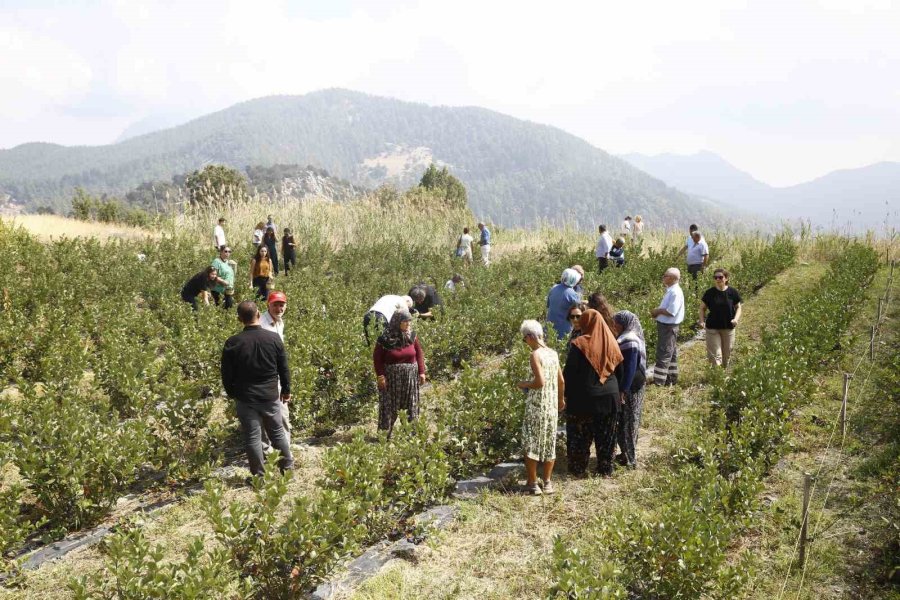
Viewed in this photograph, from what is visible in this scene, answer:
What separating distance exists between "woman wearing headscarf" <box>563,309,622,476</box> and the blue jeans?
272 centimetres

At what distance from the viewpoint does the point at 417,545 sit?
4.49 metres

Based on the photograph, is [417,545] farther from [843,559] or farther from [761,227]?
[761,227]

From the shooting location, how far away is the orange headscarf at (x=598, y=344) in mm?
5172

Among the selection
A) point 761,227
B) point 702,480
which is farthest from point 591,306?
point 761,227

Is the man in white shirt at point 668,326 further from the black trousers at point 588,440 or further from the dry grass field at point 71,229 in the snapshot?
the dry grass field at point 71,229

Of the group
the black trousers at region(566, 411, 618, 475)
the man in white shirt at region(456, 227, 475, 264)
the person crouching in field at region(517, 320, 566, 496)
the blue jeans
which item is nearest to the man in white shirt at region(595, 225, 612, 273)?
the man in white shirt at region(456, 227, 475, 264)

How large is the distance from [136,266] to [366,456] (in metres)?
11.0

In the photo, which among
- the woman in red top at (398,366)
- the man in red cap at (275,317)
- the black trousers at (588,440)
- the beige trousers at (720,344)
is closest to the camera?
the black trousers at (588,440)

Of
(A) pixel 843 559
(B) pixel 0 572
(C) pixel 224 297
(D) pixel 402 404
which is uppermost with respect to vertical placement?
(C) pixel 224 297

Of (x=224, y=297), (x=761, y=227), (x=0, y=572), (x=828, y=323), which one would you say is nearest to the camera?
(x=0, y=572)

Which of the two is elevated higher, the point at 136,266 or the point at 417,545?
the point at 136,266

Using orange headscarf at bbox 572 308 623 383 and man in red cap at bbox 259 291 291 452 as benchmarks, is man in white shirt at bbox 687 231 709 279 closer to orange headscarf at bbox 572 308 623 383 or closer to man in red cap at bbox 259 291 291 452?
orange headscarf at bbox 572 308 623 383

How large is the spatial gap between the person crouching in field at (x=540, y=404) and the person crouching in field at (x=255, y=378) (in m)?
2.17

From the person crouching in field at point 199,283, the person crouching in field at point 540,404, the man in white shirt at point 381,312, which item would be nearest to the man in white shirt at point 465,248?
the person crouching in field at point 199,283
